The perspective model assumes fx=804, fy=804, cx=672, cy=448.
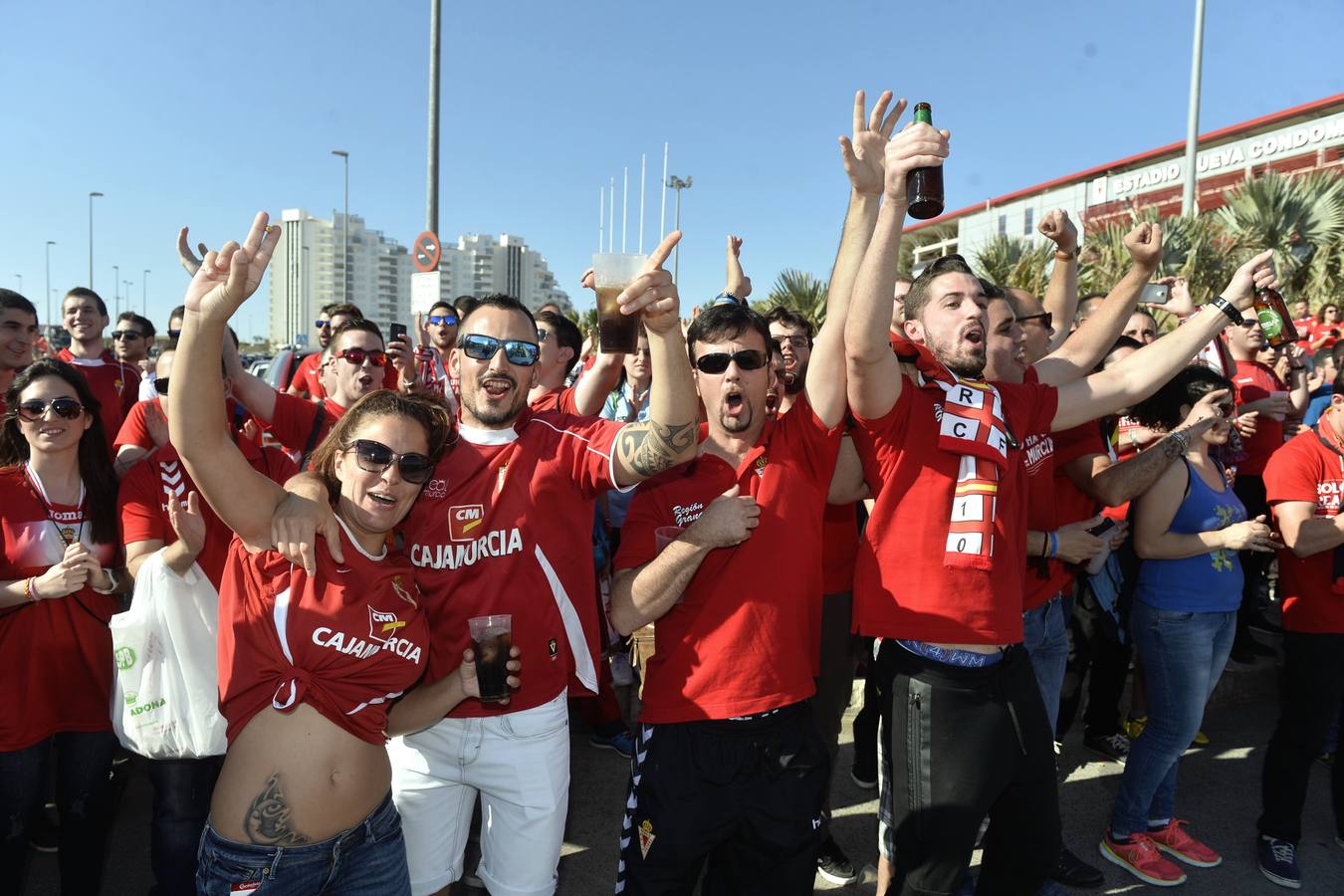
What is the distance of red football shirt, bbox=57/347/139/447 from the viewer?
523 cm

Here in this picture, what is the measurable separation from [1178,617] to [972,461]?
5.95ft

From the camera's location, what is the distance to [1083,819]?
409cm

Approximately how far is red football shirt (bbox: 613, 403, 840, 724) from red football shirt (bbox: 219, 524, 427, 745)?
769 millimetres

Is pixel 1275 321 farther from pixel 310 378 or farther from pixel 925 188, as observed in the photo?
pixel 310 378

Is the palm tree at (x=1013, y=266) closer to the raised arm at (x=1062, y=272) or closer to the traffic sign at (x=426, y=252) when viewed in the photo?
the raised arm at (x=1062, y=272)

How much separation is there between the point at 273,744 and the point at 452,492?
0.85m

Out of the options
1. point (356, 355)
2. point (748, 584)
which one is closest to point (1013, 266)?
point (356, 355)

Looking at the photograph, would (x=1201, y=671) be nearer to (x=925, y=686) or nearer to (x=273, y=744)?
(x=925, y=686)

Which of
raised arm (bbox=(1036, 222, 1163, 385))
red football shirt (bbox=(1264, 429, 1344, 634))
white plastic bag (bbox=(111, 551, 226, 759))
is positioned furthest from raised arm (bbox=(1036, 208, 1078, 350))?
white plastic bag (bbox=(111, 551, 226, 759))

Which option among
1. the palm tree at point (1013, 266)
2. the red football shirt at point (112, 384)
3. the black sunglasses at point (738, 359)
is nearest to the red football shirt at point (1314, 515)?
the black sunglasses at point (738, 359)

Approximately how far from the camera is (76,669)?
3014mm

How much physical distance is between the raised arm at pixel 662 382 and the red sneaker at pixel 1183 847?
10.4 ft

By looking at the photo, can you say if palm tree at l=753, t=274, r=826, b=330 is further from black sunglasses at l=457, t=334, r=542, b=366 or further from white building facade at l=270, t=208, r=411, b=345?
white building facade at l=270, t=208, r=411, b=345

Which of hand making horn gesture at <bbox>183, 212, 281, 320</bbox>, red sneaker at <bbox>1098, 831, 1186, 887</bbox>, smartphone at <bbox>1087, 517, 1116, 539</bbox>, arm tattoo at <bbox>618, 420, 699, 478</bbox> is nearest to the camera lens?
hand making horn gesture at <bbox>183, 212, 281, 320</bbox>
